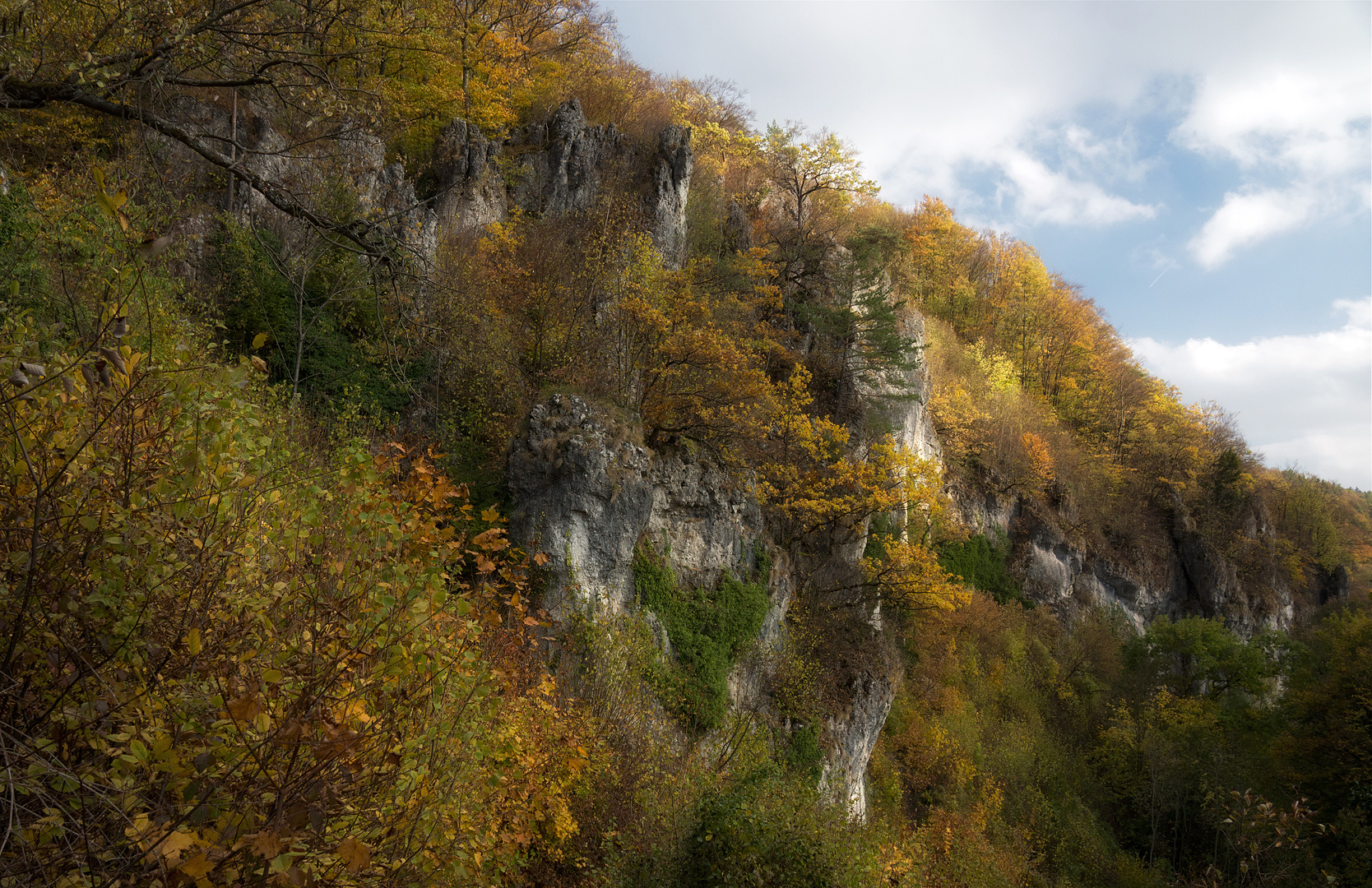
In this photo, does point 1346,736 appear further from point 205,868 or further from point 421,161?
point 421,161

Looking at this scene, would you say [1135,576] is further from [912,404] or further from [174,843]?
[174,843]

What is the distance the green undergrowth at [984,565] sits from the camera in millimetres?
26078

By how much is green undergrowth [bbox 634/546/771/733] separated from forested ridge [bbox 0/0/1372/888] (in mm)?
85

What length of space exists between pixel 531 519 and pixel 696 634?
3796 millimetres

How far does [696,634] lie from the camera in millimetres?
11828

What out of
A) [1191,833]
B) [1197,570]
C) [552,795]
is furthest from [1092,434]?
[552,795]

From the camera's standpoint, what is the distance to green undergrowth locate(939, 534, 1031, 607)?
2608 cm

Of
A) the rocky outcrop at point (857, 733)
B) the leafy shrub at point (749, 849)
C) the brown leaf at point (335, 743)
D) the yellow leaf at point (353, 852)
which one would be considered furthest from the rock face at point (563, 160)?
the yellow leaf at point (353, 852)

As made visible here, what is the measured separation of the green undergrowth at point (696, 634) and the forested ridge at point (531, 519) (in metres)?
0.08

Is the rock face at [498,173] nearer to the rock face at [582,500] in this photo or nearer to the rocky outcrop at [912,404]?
the rock face at [582,500]

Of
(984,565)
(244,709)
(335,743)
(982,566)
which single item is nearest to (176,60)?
(244,709)

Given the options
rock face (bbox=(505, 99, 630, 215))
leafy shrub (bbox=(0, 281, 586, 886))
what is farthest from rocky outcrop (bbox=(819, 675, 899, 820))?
rock face (bbox=(505, 99, 630, 215))

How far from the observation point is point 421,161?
58.8 ft

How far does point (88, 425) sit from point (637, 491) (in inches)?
339
